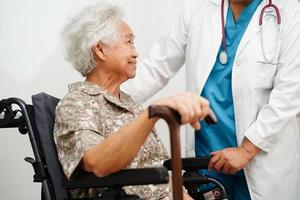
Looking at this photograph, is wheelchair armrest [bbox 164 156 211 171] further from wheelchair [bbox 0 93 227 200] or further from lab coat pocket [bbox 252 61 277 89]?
lab coat pocket [bbox 252 61 277 89]

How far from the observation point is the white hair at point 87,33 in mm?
1385

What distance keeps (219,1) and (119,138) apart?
0.89 metres

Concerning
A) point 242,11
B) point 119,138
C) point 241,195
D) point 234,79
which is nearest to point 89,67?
point 119,138

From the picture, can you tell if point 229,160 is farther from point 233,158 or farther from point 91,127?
point 91,127

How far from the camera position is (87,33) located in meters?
1.38

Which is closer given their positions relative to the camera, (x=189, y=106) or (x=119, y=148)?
(x=189, y=106)

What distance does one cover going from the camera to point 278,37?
1.57 metres

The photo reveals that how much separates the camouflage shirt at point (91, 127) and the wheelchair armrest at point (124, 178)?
0.03 metres

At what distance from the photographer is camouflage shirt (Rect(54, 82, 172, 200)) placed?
117 cm

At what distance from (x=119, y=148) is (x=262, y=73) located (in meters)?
0.73

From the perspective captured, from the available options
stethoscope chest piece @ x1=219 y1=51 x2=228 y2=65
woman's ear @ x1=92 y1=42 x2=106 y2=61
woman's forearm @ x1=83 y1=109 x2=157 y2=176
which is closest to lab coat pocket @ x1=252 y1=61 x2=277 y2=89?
stethoscope chest piece @ x1=219 y1=51 x2=228 y2=65

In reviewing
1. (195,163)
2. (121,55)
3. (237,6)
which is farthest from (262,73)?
(121,55)

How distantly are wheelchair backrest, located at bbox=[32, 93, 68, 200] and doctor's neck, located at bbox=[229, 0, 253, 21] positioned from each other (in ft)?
2.61

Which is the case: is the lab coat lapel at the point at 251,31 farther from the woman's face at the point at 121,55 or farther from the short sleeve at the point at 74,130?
the short sleeve at the point at 74,130
